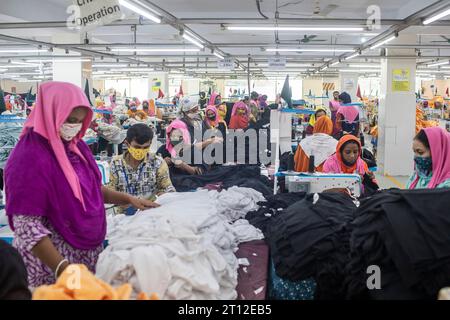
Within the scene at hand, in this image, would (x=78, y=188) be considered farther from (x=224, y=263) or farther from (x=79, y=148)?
(x=224, y=263)

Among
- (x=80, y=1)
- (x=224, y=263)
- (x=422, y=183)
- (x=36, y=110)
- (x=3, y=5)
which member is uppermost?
(x=3, y=5)

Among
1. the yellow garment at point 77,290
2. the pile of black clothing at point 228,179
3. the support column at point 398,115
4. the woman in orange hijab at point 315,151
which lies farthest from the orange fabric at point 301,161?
the support column at point 398,115

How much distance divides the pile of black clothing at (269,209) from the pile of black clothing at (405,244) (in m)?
1.09

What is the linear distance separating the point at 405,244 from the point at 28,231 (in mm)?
1489

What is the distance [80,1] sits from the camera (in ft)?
14.3

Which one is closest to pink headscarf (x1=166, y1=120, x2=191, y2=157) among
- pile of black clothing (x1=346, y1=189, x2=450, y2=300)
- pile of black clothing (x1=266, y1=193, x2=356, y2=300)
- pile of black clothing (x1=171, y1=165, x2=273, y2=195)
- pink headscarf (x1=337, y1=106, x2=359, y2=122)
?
pile of black clothing (x1=171, y1=165, x2=273, y2=195)

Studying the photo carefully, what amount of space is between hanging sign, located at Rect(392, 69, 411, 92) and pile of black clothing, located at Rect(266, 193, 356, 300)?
358 inches

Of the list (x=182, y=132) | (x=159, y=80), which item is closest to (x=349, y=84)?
(x=159, y=80)

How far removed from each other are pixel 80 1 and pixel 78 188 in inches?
112

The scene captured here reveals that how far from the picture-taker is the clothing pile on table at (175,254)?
1.88 metres

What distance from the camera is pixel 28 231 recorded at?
1.88m

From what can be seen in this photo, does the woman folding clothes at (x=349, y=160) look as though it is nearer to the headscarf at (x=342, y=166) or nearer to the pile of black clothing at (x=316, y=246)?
the headscarf at (x=342, y=166)
